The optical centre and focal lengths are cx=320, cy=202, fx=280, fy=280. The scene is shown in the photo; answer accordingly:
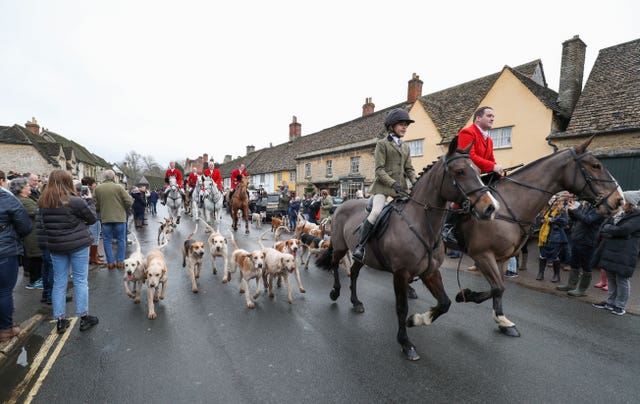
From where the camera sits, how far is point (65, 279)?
162 inches

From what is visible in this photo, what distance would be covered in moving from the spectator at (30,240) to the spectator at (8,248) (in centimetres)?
116

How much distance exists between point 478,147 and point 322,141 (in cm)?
2753

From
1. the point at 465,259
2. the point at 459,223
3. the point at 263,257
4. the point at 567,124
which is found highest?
the point at 567,124

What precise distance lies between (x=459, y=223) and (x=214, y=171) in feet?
40.1

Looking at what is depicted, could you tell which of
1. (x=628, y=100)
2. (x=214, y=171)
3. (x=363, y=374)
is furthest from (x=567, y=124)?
(x=214, y=171)

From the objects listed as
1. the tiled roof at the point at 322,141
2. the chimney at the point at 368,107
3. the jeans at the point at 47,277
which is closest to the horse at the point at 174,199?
the jeans at the point at 47,277

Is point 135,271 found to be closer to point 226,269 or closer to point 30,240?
point 226,269

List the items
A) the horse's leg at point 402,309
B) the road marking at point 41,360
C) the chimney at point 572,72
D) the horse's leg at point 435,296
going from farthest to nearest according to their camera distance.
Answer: the chimney at point 572,72 → the horse's leg at point 435,296 → the horse's leg at point 402,309 → the road marking at point 41,360

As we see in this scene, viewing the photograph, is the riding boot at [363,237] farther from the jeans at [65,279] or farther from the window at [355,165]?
the window at [355,165]

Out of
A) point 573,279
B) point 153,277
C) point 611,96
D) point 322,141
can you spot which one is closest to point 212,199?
point 153,277

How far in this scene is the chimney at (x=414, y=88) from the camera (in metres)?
23.5

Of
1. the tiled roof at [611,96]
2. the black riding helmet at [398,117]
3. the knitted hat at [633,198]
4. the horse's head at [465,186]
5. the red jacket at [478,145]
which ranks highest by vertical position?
the tiled roof at [611,96]

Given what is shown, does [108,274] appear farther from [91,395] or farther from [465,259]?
[465,259]

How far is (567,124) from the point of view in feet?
43.4
